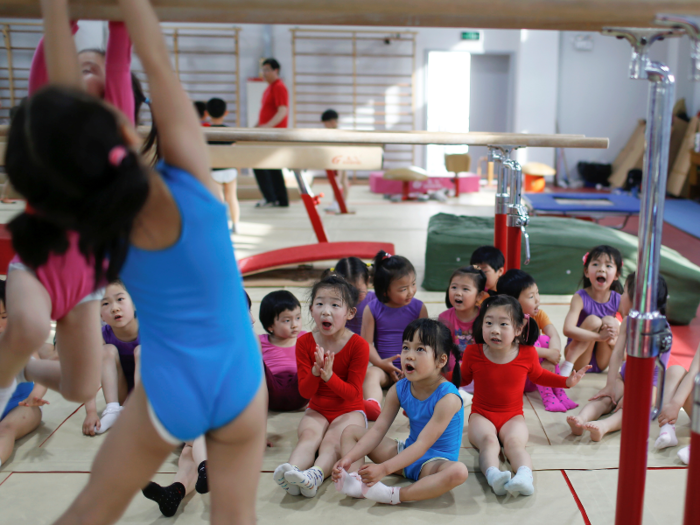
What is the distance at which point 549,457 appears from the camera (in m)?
2.19

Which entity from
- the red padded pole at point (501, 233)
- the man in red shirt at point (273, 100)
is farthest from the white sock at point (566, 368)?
the man in red shirt at point (273, 100)

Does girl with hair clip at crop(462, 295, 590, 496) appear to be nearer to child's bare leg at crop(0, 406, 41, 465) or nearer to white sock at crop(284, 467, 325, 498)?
white sock at crop(284, 467, 325, 498)

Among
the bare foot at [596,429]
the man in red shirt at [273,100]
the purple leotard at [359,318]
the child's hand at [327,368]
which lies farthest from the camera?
the man in red shirt at [273,100]

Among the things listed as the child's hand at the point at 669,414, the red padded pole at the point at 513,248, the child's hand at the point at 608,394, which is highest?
the red padded pole at the point at 513,248

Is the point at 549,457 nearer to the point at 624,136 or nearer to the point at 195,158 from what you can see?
the point at 195,158

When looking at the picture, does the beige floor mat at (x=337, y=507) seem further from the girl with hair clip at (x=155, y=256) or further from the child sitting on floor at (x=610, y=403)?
the girl with hair clip at (x=155, y=256)

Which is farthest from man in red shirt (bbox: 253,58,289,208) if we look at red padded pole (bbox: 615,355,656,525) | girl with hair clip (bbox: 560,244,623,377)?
red padded pole (bbox: 615,355,656,525)

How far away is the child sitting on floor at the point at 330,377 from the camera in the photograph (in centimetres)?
212

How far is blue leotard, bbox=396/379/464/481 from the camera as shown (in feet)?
6.46

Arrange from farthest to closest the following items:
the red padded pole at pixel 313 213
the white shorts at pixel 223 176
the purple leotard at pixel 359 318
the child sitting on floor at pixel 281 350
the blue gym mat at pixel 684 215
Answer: the blue gym mat at pixel 684 215
the white shorts at pixel 223 176
the red padded pole at pixel 313 213
the purple leotard at pixel 359 318
the child sitting on floor at pixel 281 350

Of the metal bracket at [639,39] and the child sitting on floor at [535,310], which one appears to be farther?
the child sitting on floor at [535,310]

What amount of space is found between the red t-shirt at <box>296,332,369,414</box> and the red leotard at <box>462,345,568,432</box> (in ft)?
1.29

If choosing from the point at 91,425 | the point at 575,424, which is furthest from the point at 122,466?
the point at 575,424

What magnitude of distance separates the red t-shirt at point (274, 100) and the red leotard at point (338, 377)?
4690 mm
